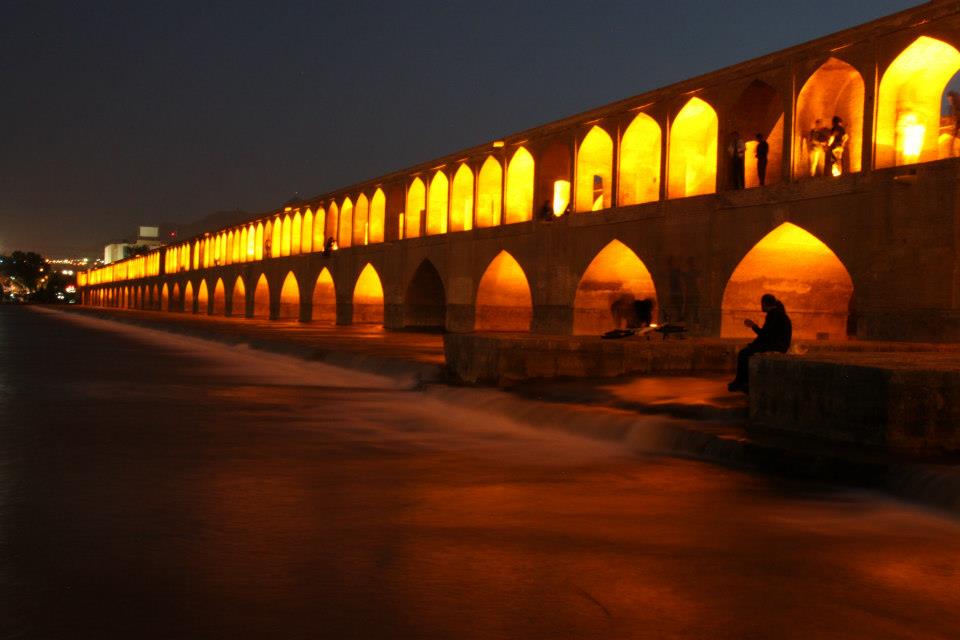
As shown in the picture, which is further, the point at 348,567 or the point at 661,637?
the point at 348,567

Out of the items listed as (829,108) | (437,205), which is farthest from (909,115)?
(437,205)

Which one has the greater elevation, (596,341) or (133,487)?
(596,341)

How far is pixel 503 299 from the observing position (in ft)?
70.9

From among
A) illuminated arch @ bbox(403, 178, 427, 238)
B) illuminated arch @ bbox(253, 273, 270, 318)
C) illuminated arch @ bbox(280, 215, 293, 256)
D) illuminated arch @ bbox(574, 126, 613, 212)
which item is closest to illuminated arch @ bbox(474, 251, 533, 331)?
illuminated arch @ bbox(574, 126, 613, 212)

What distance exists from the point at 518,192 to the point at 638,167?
163 inches

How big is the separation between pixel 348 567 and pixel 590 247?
563 inches

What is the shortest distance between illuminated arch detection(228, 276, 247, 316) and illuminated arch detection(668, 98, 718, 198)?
85.8ft

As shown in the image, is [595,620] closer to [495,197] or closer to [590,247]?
[590,247]

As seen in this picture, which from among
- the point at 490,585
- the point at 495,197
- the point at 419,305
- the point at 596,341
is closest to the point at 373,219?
the point at 419,305

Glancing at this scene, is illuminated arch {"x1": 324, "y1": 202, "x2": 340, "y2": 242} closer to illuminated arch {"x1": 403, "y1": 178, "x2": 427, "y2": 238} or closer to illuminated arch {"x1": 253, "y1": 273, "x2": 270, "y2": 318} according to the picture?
illuminated arch {"x1": 403, "y1": 178, "x2": 427, "y2": 238}

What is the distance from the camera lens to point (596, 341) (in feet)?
32.7

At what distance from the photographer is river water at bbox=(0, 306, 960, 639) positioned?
3.12 m

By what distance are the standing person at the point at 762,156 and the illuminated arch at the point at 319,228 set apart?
18768 mm

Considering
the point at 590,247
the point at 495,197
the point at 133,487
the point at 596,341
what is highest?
the point at 495,197
